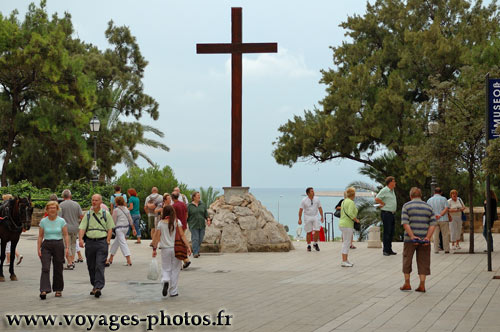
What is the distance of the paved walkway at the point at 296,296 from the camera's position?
994 cm

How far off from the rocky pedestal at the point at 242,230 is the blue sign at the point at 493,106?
806 cm

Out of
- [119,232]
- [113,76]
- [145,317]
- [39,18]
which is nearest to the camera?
[145,317]

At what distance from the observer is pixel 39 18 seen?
41.1 meters

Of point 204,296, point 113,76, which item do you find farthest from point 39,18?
point 204,296

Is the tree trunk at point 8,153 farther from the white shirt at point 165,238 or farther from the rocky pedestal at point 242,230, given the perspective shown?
the white shirt at point 165,238

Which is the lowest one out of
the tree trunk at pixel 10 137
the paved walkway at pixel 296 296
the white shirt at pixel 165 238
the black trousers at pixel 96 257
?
the paved walkway at pixel 296 296

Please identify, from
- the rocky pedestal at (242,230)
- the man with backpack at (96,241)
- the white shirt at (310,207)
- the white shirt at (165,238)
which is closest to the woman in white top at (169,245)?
the white shirt at (165,238)

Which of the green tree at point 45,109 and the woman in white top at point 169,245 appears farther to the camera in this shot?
the green tree at point 45,109

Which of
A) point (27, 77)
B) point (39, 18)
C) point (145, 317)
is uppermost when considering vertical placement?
point (39, 18)

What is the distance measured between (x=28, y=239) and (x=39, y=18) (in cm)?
1763

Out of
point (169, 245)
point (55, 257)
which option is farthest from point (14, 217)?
point (169, 245)

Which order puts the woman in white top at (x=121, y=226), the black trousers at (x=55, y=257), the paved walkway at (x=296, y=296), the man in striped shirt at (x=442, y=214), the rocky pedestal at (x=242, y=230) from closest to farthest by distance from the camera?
the paved walkway at (x=296, y=296) → the black trousers at (x=55, y=257) → the woman in white top at (x=121, y=226) → the man in striped shirt at (x=442, y=214) → the rocky pedestal at (x=242, y=230)

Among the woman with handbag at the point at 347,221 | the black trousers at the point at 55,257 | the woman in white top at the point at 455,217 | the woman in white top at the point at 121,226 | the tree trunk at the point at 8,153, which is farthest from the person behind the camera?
the tree trunk at the point at 8,153

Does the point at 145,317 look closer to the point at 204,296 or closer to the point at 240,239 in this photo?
the point at 204,296
